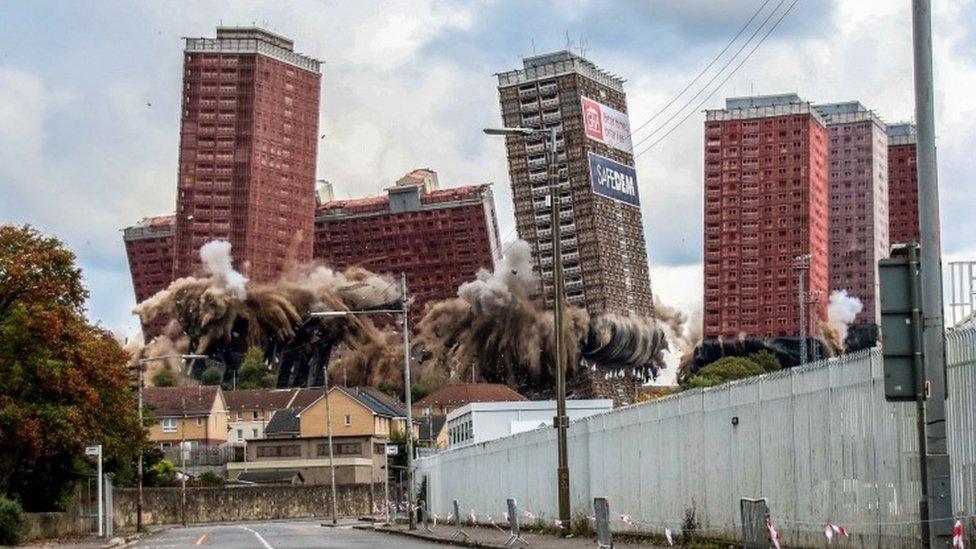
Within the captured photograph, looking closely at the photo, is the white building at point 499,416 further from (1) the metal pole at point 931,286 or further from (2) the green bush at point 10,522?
(1) the metal pole at point 931,286

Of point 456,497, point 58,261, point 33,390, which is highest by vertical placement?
point 58,261

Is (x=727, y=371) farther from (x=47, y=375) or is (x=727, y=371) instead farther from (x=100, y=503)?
(x=47, y=375)

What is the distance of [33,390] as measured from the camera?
184ft

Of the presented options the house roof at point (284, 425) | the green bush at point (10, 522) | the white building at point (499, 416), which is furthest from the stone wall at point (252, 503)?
the green bush at point (10, 522)

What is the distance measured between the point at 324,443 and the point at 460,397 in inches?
1983

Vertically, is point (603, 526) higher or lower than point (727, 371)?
lower

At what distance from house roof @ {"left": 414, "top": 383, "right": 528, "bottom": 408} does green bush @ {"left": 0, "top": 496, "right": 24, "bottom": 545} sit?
5593 inches

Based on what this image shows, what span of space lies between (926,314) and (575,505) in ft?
96.8

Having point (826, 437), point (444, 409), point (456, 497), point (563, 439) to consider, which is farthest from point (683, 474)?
point (444, 409)

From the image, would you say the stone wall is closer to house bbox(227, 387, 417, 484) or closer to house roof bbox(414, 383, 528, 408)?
house bbox(227, 387, 417, 484)

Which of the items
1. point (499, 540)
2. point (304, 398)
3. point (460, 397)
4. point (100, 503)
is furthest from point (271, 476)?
point (499, 540)

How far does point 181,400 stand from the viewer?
538ft

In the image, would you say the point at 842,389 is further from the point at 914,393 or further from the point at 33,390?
the point at 33,390

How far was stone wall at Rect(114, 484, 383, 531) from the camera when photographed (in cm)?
11425
